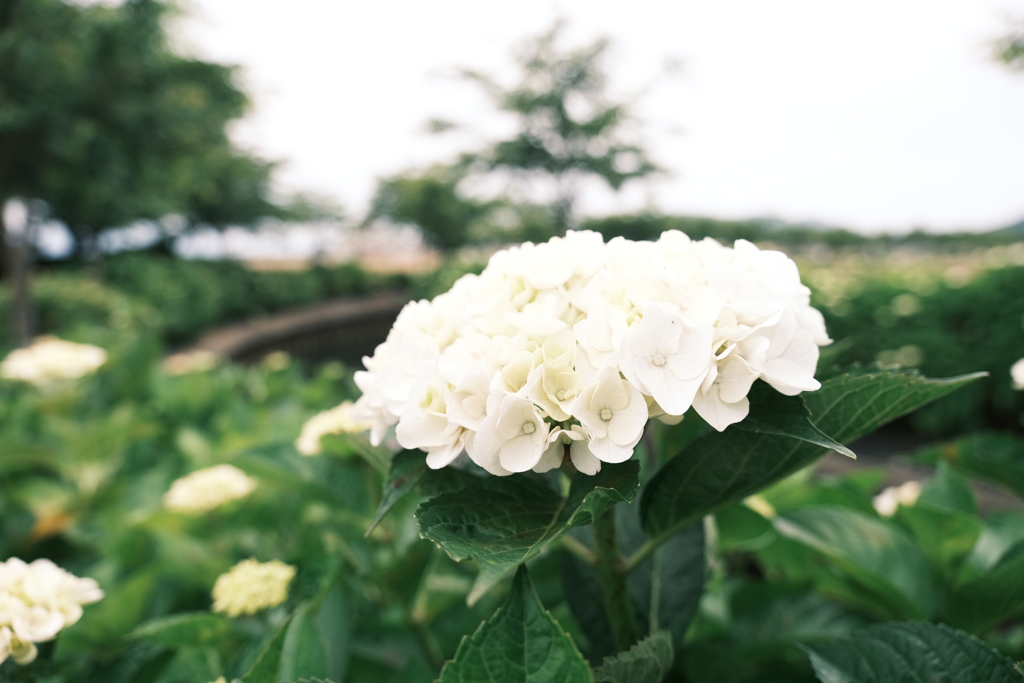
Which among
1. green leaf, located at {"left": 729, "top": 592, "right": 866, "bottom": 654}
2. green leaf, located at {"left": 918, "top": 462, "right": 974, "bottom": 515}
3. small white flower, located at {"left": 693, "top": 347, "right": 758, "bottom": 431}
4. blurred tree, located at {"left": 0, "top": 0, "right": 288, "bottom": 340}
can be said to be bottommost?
green leaf, located at {"left": 729, "top": 592, "right": 866, "bottom": 654}

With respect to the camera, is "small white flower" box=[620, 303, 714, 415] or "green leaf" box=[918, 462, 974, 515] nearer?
"small white flower" box=[620, 303, 714, 415]

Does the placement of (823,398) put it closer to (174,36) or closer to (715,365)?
(715,365)

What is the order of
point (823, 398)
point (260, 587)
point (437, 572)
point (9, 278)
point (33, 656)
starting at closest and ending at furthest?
point (823, 398)
point (33, 656)
point (260, 587)
point (437, 572)
point (9, 278)

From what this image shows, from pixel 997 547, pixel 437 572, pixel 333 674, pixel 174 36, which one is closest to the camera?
pixel 333 674

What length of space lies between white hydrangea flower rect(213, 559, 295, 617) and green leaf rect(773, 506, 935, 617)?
940mm

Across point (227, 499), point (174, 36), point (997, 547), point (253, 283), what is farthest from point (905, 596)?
point (253, 283)

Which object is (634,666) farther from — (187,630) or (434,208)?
(434,208)

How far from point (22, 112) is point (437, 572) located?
975 cm

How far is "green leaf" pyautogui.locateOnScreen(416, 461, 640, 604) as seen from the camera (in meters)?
0.59

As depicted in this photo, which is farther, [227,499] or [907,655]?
[227,499]

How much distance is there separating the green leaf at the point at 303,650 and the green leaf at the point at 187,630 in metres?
0.25

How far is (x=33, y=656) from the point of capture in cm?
82

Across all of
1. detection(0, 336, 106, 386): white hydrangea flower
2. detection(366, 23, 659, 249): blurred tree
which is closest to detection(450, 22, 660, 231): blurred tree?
detection(366, 23, 659, 249): blurred tree

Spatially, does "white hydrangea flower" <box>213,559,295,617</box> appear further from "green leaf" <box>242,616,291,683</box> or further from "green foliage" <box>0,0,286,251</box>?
"green foliage" <box>0,0,286,251</box>
